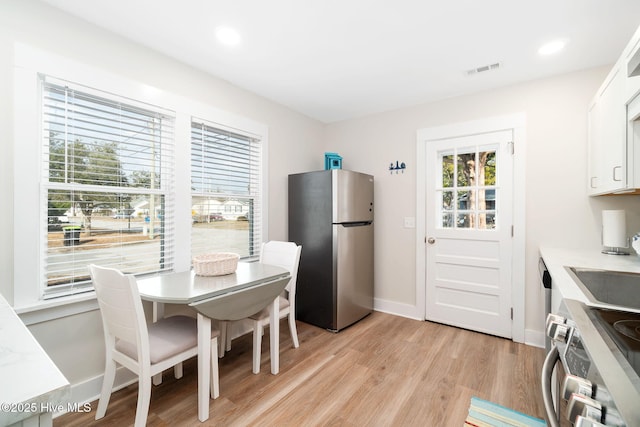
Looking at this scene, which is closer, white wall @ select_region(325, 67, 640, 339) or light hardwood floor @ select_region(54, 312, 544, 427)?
light hardwood floor @ select_region(54, 312, 544, 427)

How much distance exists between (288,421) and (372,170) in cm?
267

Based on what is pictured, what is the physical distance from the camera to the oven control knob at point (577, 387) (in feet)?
1.95

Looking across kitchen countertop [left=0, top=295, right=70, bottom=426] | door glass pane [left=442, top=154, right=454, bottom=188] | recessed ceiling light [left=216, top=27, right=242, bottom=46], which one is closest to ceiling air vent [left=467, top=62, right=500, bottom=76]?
door glass pane [left=442, top=154, right=454, bottom=188]

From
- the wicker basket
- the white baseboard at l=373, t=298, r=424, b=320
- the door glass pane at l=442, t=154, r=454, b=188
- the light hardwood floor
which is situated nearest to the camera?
the light hardwood floor

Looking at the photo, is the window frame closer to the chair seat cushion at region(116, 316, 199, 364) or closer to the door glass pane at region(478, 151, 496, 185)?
the chair seat cushion at region(116, 316, 199, 364)

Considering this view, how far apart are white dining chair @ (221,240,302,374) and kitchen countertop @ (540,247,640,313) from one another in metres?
1.73

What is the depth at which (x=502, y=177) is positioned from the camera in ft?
8.87

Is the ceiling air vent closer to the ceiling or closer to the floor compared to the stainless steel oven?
closer to the ceiling

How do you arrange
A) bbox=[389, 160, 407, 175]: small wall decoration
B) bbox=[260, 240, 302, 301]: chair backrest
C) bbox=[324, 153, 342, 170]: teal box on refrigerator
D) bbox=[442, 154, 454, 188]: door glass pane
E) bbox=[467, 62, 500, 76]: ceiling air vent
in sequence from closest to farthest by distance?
bbox=[467, 62, 500, 76]: ceiling air vent, bbox=[260, 240, 302, 301]: chair backrest, bbox=[442, 154, 454, 188]: door glass pane, bbox=[389, 160, 407, 175]: small wall decoration, bbox=[324, 153, 342, 170]: teal box on refrigerator

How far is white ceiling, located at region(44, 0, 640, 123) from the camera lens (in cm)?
170

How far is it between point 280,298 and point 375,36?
2180mm

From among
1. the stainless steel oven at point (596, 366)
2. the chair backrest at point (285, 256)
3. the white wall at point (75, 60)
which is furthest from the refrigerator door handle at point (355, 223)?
the stainless steel oven at point (596, 366)

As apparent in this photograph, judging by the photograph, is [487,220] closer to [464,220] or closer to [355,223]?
[464,220]

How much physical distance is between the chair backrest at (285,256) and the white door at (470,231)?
4.99ft
